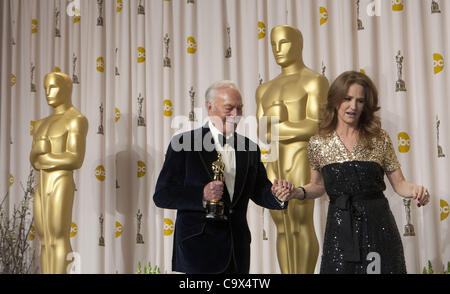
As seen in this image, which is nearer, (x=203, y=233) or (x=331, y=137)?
(x=203, y=233)

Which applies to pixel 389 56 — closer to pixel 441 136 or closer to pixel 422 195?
pixel 441 136

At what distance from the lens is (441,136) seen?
340cm

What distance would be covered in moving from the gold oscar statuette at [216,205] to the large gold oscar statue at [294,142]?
99 centimetres

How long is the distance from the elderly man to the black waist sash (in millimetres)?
229

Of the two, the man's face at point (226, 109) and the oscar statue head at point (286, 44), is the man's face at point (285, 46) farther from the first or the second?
the man's face at point (226, 109)

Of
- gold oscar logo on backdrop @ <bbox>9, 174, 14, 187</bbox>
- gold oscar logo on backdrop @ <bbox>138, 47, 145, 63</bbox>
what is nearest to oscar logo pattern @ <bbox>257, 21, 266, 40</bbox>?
gold oscar logo on backdrop @ <bbox>138, 47, 145, 63</bbox>

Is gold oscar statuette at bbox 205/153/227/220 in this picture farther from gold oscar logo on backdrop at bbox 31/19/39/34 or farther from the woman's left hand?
gold oscar logo on backdrop at bbox 31/19/39/34

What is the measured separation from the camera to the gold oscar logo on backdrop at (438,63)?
3.43m

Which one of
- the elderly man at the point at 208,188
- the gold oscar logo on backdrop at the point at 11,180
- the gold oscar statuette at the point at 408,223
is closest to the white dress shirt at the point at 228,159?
the elderly man at the point at 208,188

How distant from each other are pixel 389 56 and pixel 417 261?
127 cm

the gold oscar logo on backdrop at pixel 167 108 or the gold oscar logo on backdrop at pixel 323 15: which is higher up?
the gold oscar logo on backdrop at pixel 323 15

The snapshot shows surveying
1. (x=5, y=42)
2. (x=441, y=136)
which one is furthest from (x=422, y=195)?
(x=5, y=42)

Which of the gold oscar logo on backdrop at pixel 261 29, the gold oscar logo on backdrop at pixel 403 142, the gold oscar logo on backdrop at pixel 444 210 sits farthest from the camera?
the gold oscar logo on backdrop at pixel 261 29

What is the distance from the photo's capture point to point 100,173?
4398 millimetres
